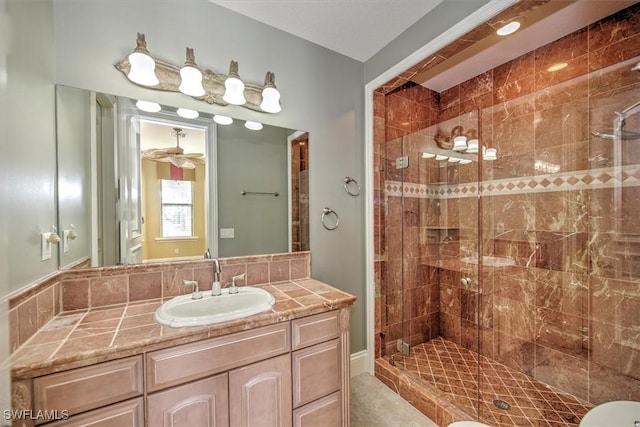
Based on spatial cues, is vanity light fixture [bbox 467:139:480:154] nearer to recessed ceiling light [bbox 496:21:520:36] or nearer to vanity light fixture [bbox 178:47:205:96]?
recessed ceiling light [bbox 496:21:520:36]

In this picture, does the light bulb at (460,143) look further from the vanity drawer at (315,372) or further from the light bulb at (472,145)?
the vanity drawer at (315,372)

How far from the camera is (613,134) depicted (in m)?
1.70

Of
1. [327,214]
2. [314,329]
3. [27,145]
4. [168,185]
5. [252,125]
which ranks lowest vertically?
[314,329]

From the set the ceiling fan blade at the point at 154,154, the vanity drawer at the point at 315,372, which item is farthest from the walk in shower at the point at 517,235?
the ceiling fan blade at the point at 154,154

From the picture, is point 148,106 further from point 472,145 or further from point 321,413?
point 472,145

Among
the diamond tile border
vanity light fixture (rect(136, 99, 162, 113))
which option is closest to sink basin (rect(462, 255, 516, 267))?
the diamond tile border

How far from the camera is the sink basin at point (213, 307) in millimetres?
1095

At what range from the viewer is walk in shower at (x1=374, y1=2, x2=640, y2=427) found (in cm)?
166

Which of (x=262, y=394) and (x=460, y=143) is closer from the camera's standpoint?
(x=262, y=394)

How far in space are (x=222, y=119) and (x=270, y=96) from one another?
37 centimetres

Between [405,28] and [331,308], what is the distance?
2017mm

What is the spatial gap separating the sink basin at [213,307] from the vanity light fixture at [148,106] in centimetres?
108

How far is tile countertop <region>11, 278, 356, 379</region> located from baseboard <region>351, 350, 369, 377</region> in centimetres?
103

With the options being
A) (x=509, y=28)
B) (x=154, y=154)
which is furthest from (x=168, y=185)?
(x=509, y=28)
